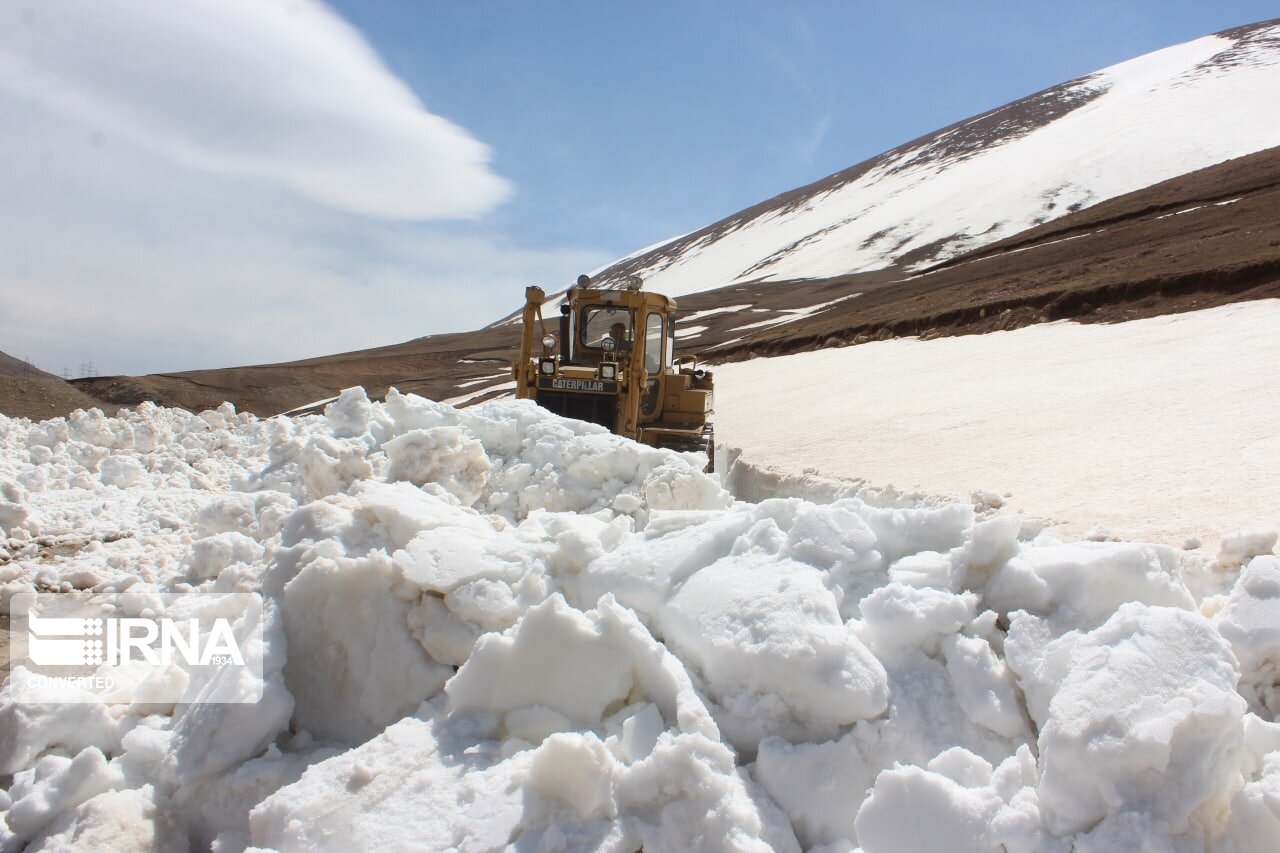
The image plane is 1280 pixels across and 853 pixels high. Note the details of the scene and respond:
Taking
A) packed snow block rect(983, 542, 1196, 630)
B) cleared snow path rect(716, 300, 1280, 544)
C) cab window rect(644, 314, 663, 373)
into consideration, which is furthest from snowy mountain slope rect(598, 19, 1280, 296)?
packed snow block rect(983, 542, 1196, 630)

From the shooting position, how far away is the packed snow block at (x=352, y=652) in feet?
10.3

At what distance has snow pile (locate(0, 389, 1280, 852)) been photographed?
6.96 ft

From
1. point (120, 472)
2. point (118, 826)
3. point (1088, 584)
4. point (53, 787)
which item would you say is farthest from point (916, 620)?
point (120, 472)

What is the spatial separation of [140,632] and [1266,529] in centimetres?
557

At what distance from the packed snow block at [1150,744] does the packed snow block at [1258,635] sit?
0.32 m

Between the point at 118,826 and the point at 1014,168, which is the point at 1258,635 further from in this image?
the point at 1014,168

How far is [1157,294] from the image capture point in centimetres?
1573

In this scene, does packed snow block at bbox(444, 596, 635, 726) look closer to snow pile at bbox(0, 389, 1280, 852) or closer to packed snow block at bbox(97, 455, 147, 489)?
snow pile at bbox(0, 389, 1280, 852)

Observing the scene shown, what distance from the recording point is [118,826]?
106 inches

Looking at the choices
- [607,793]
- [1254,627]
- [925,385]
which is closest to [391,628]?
[607,793]

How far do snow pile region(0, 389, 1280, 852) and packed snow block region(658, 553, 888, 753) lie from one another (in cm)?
1

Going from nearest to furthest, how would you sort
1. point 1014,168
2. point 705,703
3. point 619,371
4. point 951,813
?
point 951,813 < point 705,703 < point 619,371 < point 1014,168

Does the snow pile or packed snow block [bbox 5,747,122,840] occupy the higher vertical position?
the snow pile

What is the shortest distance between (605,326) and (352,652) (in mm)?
6467
